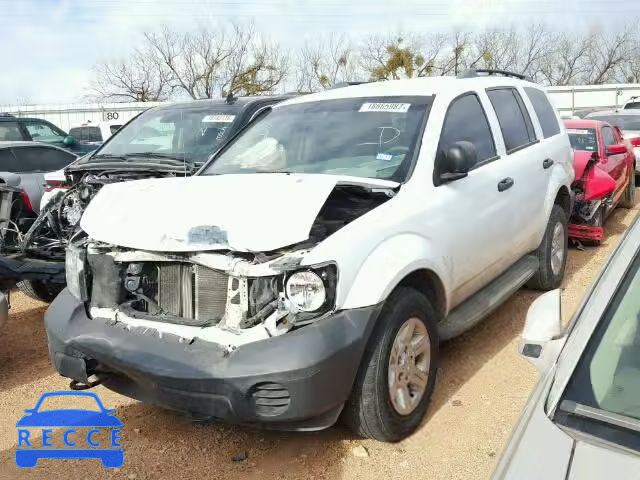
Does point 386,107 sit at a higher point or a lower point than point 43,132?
higher

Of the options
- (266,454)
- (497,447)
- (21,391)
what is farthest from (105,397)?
(497,447)

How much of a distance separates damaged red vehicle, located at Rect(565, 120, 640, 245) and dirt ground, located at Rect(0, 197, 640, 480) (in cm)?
356

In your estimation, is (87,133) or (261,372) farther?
(87,133)

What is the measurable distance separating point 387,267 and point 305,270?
48 cm

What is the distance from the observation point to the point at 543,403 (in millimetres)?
1649

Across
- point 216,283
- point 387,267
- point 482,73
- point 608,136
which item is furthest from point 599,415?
point 608,136

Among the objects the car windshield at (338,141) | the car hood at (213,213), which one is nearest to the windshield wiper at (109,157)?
the car windshield at (338,141)

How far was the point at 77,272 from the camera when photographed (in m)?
3.35

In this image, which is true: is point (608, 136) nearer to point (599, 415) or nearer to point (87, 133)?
point (599, 415)

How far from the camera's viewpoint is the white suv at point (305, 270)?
8.90 feet

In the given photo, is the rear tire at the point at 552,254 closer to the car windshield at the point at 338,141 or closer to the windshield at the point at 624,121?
the car windshield at the point at 338,141

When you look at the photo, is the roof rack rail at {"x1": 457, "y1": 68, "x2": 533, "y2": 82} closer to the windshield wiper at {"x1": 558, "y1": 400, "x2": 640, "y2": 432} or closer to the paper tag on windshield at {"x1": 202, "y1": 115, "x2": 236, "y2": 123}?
the paper tag on windshield at {"x1": 202, "y1": 115, "x2": 236, "y2": 123}

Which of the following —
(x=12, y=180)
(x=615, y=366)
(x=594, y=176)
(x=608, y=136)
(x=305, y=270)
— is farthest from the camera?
(x=608, y=136)

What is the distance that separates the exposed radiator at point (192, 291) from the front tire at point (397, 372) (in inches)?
30.9
